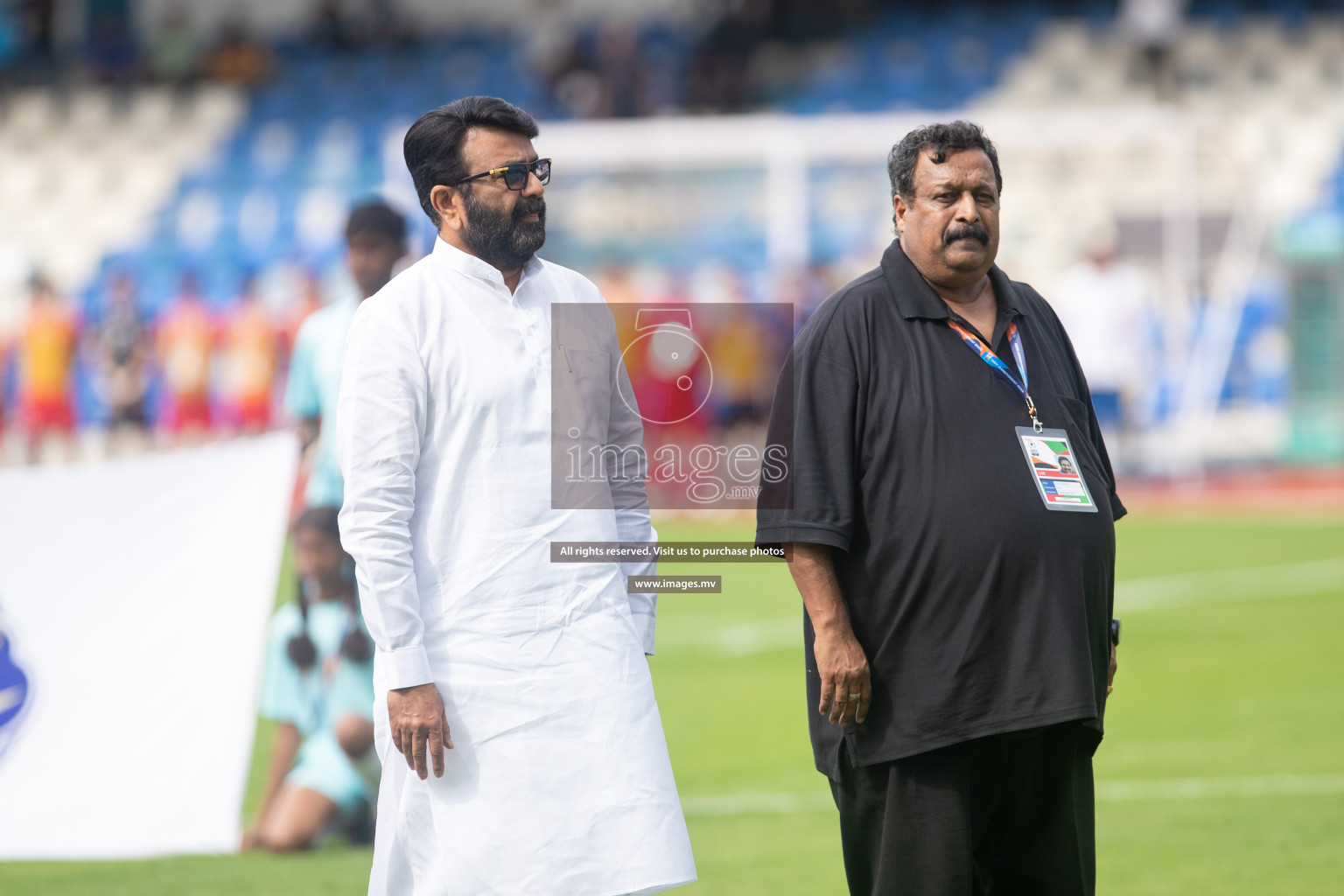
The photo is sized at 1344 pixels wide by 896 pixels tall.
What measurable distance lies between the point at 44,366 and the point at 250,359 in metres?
2.58

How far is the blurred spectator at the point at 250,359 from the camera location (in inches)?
773

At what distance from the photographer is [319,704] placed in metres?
5.27

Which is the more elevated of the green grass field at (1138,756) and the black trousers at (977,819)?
the black trousers at (977,819)

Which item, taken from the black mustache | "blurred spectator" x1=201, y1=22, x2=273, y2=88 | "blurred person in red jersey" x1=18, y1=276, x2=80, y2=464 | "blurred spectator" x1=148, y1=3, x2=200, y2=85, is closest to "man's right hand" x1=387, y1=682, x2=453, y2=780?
the black mustache

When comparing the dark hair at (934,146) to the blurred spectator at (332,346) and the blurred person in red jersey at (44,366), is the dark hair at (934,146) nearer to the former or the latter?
the blurred spectator at (332,346)

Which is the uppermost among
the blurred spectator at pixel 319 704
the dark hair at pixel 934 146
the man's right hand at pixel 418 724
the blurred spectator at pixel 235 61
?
the blurred spectator at pixel 235 61

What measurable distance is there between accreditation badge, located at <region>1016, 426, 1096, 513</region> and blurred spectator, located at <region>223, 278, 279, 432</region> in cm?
1719

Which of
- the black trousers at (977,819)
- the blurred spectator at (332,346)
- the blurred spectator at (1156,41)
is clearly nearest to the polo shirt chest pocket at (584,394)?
the black trousers at (977,819)

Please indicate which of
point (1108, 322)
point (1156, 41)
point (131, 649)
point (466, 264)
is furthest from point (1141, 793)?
point (1156, 41)

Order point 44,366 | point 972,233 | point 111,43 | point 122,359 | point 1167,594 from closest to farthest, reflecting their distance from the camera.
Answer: point 972,233 → point 1167,594 → point 122,359 → point 44,366 → point 111,43

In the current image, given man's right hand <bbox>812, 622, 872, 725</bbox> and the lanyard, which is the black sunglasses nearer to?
the lanyard

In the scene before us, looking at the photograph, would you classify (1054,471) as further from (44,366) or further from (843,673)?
(44,366)

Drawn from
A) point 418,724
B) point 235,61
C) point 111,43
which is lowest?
point 418,724

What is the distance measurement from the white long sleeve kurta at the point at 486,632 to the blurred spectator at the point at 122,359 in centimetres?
1750
